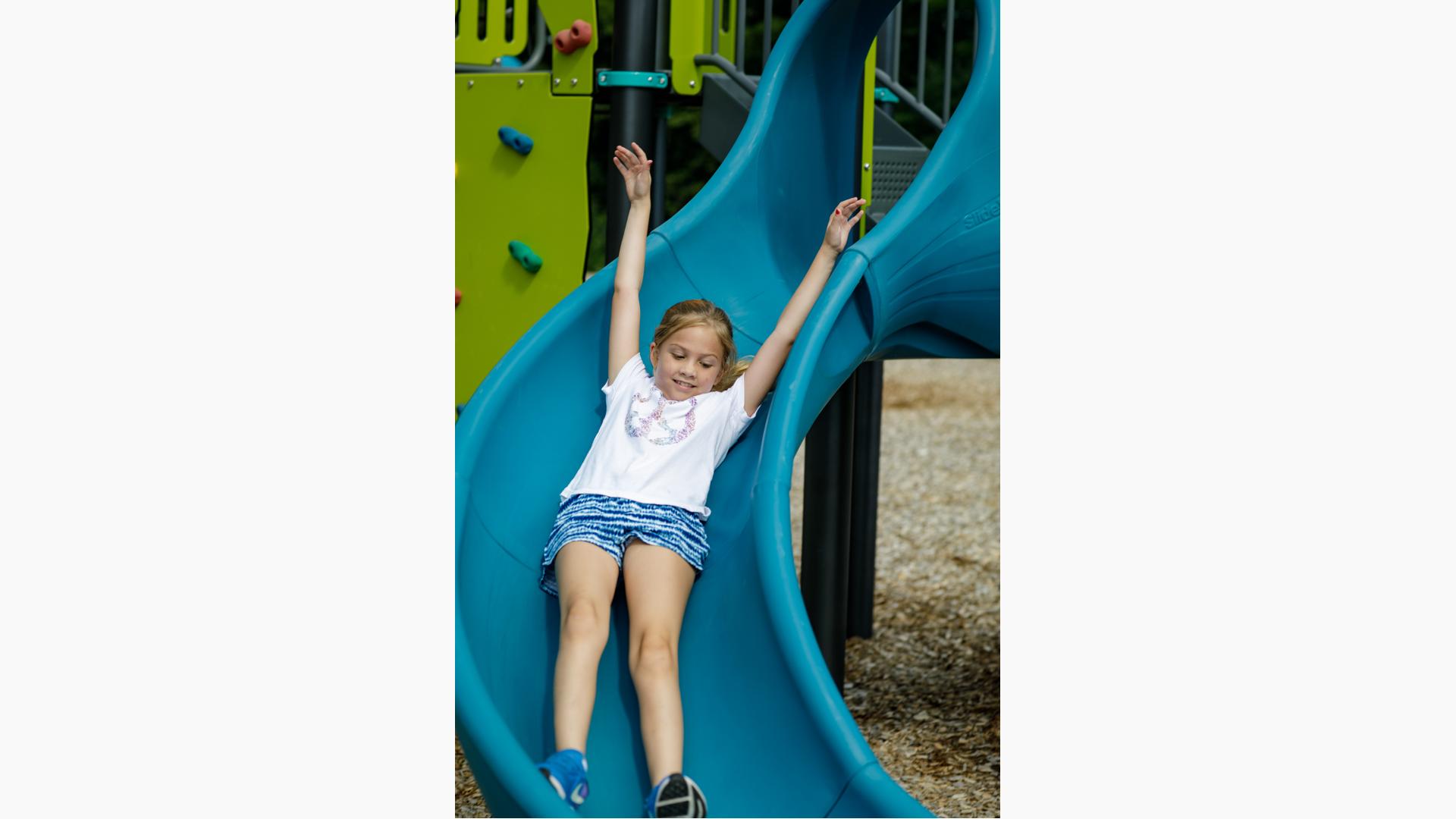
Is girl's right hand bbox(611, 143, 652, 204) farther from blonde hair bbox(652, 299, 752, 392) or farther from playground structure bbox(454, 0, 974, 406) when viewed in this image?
playground structure bbox(454, 0, 974, 406)

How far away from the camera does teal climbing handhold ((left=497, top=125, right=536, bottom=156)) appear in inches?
195

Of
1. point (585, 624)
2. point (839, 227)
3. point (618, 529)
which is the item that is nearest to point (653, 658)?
point (585, 624)

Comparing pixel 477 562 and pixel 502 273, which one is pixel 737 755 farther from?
pixel 502 273

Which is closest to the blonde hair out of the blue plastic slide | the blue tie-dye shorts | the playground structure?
the blue plastic slide

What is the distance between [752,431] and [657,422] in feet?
0.96

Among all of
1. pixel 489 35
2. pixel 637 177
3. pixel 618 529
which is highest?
pixel 489 35

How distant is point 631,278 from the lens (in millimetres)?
3482

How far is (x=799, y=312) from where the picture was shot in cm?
338

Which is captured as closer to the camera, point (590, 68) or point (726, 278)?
point (726, 278)

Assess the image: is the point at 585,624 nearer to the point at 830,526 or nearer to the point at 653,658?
the point at 653,658

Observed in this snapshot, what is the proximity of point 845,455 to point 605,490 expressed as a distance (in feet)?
5.43

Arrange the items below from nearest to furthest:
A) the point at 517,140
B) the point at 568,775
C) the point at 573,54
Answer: the point at 568,775
the point at 573,54
the point at 517,140

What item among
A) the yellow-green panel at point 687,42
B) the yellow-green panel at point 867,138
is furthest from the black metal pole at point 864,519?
the yellow-green panel at point 687,42

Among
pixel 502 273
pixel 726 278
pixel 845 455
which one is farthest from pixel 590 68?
pixel 845 455
